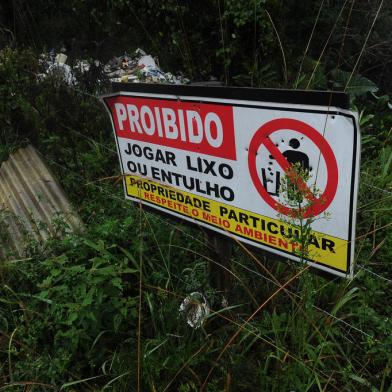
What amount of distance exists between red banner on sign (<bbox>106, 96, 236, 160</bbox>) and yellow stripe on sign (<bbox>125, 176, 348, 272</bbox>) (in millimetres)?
205

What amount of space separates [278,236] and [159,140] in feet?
2.13

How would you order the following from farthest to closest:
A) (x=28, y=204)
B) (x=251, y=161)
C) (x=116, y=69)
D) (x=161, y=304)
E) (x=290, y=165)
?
(x=116, y=69), (x=28, y=204), (x=161, y=304), (x=251, y=161), (x=290, y=165)

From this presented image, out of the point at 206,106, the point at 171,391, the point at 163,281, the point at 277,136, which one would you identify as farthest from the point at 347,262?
the point at 163,281

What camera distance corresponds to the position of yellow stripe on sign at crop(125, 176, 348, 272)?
1.35m

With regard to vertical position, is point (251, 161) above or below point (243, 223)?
above

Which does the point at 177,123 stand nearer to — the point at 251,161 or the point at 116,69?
the point at 251,161

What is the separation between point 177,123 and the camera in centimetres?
168

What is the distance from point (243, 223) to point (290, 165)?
33cm

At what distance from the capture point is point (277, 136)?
1374mm

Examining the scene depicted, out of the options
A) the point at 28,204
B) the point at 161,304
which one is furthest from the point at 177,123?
the point at 28,204

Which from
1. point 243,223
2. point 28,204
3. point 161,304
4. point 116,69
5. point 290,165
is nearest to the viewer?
point 290,165

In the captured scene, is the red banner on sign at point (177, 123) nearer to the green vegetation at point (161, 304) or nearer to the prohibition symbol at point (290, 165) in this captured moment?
the prohibition symbol at point (290, 165)

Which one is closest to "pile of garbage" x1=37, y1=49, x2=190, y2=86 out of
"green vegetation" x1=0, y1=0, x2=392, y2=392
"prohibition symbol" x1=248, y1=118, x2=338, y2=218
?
"green vegetation" x1=0, y1=0, x2=392, y2=392

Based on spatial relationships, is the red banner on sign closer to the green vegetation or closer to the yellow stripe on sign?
the yellow stripe on sign
